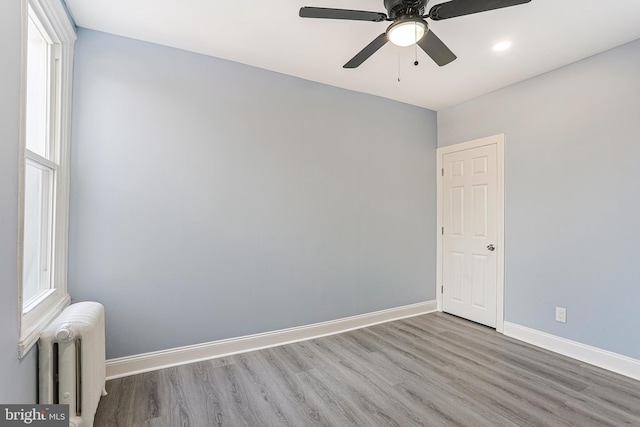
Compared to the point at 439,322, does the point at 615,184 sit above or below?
above

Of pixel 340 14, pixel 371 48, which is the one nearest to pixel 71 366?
pixel 340 14

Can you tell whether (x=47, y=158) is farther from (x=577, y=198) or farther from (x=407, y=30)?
(x=577, y=198)

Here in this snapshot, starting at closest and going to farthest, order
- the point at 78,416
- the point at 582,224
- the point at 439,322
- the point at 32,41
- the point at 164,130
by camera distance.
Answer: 1. the point at 78,416
2. the point at 32,41
3. the point at 164,130
4. the point at 582,224
5. the point at 439,322

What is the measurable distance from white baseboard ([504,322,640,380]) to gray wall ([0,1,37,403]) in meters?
3.93

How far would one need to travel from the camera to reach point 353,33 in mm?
2324

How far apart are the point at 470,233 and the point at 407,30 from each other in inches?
105

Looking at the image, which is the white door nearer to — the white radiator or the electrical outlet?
the electrical outlet

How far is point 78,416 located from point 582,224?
4003 millimetres

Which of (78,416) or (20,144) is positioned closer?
(20,144)

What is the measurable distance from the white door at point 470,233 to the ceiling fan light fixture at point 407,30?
7.11ft

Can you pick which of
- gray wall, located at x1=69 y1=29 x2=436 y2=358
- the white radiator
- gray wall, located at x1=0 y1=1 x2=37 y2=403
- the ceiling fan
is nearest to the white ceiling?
gray wall, located at x1=69 y1=29 x2=436 y2=358

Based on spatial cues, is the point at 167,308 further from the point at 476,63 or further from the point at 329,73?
the point at 476,63

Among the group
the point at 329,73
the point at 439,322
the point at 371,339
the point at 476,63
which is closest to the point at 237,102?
the point at 329,73

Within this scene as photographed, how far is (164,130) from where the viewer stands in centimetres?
251
